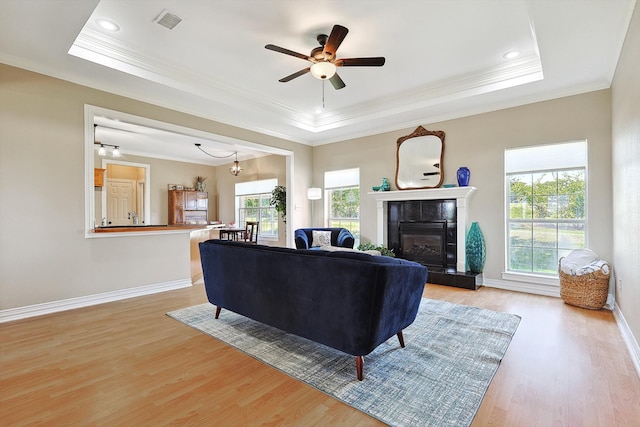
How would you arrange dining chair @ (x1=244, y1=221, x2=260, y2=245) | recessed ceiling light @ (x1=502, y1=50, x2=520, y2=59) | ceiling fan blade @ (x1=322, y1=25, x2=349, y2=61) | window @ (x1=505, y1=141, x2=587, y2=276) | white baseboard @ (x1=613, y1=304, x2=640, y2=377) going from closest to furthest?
white baseboard @ (x1=613, y1=304, x2=640, y2=377)
ceiling fan blade @ (x1=322, y1=25, x2=349, y2=61)
recessed ceiling light @ (x1=502, y1=50, x2=520, y2=59)
window @ (x1=505, y1=141, x2=587, y2=276)
dining chair @ (x1=244, y1=221, x2=260, y2=245)

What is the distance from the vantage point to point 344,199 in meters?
6.69

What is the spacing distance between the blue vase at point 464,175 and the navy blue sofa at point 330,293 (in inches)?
121

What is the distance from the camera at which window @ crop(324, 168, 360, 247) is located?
647 centimetres

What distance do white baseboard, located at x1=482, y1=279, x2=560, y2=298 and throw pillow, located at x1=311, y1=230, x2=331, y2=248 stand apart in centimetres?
279

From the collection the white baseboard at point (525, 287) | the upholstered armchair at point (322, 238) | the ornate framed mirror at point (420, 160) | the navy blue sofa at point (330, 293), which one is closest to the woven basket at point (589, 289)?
the white baseboard at point (525, 287)

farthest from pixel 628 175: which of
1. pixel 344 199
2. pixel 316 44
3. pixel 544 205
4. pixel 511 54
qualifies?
pixel 344 199

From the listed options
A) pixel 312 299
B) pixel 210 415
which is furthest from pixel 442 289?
pixel 210 415

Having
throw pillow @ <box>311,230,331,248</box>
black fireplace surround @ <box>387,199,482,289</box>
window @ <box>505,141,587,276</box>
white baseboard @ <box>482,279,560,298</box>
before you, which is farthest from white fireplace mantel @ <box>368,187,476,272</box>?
throw pillow @ <box>311,230,331,248</box>

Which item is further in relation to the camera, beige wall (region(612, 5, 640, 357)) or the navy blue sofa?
beige wall (region(612, 5, 640, 357))

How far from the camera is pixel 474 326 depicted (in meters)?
3.04

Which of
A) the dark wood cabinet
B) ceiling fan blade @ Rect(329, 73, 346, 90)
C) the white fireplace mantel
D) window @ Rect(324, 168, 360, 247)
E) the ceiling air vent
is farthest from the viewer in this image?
the dark wood cabinet

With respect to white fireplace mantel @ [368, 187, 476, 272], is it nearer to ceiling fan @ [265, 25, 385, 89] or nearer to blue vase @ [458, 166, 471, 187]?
blue vase @ [458, 166, 471, 187]

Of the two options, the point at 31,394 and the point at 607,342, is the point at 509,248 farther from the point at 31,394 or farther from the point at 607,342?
the point at 31,394

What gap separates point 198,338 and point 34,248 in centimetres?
231
